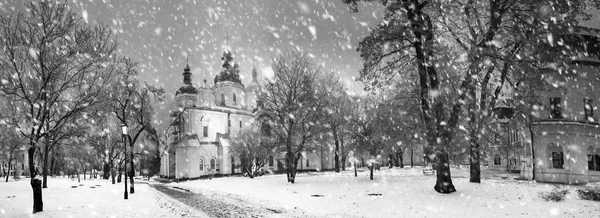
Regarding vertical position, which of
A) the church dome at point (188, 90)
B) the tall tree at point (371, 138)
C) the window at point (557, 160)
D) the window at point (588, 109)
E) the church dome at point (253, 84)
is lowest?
the window at point (557, 160)

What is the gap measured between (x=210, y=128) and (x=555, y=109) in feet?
153

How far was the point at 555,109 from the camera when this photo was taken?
24922 millimetres

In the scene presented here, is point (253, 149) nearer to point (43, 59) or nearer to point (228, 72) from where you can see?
point (228, 72)

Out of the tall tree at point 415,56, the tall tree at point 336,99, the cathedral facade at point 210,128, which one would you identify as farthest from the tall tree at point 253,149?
the tall tree at point 415,56

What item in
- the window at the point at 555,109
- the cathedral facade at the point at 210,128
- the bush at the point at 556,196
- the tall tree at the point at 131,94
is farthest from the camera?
the cathedral facade at the point at 210,128

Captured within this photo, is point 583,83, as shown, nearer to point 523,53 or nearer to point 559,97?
point 559,97

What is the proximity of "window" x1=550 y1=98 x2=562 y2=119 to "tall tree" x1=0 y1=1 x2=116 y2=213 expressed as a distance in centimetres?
2622

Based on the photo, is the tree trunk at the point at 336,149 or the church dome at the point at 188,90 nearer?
the tree trunk at the point at 336,149

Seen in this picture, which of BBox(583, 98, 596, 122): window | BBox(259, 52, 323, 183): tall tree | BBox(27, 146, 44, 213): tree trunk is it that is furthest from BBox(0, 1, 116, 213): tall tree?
BBox(583, 98, 596, 122): window

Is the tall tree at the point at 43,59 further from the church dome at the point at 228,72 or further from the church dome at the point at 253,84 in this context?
the church dome at the point at 253,84

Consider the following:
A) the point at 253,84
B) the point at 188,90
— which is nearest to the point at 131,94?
the point at 188,90

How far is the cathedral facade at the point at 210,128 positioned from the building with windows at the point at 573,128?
1246 inches

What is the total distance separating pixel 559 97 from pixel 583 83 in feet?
5.80

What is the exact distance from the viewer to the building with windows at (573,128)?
24.1 m
